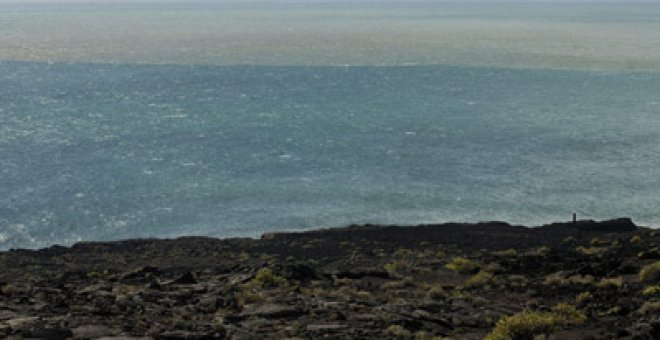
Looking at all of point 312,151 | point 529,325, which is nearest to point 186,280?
point 529,325

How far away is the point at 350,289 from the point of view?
2519 centimetres

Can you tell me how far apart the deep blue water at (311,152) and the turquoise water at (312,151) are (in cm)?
22

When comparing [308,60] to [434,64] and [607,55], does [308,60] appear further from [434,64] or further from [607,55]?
[607,55]

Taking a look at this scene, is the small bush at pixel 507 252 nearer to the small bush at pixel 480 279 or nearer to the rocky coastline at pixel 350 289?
the rocky coastline at pixel 350 289

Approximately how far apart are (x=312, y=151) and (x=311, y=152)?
0.40m

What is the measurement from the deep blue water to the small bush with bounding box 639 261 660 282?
2681cm

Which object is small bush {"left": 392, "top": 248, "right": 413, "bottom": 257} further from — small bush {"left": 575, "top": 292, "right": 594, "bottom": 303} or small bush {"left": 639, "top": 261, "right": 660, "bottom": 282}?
small bush {"left": 575, "top": 292, "right": 594, "bottom": 303}

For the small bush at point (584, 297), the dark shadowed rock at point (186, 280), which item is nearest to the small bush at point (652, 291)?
the small bush at point (584, 297)

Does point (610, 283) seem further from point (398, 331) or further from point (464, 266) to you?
point (398, 331)

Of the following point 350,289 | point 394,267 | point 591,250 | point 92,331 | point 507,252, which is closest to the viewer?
point 92,331

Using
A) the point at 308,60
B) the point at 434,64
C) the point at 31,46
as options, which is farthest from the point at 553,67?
the point at 31,46

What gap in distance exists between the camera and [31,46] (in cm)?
15975

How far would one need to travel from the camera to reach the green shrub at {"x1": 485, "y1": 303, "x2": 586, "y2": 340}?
1773cm

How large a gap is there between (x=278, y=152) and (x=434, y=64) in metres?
62.2
